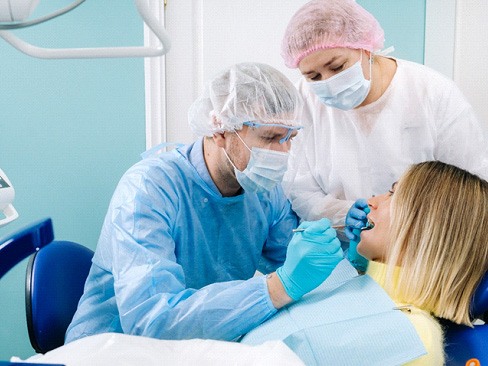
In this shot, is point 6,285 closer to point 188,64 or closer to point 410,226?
point 188,64

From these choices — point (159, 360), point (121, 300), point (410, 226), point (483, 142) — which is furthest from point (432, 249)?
point (159, 360)

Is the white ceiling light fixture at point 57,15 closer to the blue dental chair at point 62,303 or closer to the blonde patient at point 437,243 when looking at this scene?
the blue dental chair at point 62,303

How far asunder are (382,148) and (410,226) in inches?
18.5

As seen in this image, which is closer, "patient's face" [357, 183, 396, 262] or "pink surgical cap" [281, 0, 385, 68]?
"patient's face" [357, 183, 396, 262]

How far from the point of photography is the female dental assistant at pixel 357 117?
162 cm

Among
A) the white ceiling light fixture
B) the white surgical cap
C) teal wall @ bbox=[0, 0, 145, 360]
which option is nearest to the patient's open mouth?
the white surgical cap

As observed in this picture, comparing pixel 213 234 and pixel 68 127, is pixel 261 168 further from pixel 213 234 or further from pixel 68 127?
pixel 68 127

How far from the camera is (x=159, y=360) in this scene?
0.67 metres

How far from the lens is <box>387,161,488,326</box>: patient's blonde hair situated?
1.30 metres

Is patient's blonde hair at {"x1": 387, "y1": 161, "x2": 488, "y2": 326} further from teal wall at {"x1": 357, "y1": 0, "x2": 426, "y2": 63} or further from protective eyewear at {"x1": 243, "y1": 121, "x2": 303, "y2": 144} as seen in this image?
teal wall at {"x1": 357, "y1": 0, "x2": 426, "y2": 63}

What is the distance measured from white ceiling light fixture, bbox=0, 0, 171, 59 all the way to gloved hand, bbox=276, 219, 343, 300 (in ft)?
2.25

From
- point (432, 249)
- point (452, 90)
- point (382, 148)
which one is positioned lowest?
point (432, 249)

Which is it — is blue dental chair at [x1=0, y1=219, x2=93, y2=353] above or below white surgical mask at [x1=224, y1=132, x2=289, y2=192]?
below

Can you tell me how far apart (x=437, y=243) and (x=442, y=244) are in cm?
1
